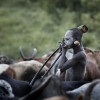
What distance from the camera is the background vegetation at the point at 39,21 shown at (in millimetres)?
24927

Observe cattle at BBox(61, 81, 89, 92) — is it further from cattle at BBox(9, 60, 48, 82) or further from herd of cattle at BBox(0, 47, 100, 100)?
cattle at BBox(9, 60, 48, 82)

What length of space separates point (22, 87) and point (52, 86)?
76 cm

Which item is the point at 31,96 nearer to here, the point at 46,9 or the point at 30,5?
the point at 46,9

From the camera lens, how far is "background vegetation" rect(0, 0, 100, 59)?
81.8ft

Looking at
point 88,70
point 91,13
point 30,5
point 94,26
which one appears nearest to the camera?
point 88,70

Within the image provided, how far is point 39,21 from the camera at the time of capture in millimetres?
40812

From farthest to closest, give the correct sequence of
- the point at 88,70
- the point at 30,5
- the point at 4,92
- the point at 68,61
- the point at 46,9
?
the point at 30,5 < the point at 46,9 < the point at 88,70 < the point at 68,61 < the point at 4,92

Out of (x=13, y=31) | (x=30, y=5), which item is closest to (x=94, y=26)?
(x=13, y=31)

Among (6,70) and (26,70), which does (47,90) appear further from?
(26,70)

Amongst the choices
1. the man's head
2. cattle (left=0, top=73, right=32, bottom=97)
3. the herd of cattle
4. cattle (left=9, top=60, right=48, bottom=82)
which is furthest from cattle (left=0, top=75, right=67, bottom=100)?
cattle (left=9, top=60, right=48, bottom=82)

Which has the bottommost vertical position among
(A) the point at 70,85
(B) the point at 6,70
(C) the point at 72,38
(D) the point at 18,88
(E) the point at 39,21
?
(E) the point at 39,21

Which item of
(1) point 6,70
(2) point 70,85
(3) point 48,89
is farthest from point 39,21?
(3) point 48,89

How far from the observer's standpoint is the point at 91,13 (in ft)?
92.0

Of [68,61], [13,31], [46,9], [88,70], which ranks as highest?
[68,61]
